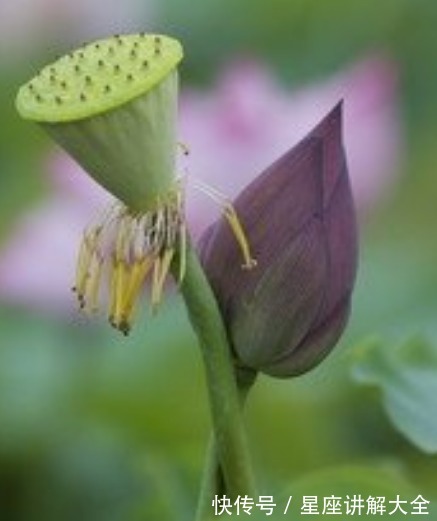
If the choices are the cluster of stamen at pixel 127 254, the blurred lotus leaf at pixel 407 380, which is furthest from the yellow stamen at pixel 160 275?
the blurred lotus leaf at pixel 407 380

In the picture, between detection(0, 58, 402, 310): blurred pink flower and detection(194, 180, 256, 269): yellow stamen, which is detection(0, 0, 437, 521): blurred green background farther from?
detection(194, 180, 256, 269): yellow stamen

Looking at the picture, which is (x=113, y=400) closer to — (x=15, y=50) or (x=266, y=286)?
(x=266, y=286)

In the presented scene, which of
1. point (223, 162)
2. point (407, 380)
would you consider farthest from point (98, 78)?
point (223, 162)

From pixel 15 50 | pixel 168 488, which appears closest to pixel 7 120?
pixel 15 50

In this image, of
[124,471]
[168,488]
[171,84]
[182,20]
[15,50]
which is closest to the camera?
[171,84]

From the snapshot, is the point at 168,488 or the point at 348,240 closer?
the point at 348,240

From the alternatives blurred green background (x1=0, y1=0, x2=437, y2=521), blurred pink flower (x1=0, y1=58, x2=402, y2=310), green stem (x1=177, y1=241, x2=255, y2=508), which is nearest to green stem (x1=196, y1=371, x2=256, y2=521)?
green stem (x1=177, y1=241, x2=255, y2=508)
